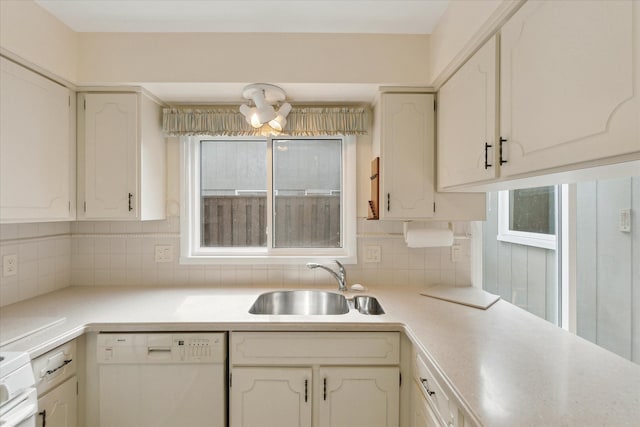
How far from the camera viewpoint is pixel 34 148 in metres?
1.54

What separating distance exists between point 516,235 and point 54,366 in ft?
9.72

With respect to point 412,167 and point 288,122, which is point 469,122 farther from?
point 288,122

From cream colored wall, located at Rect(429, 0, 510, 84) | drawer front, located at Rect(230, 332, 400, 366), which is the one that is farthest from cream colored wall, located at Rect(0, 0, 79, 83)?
cream colored wall, located at Rect(429, 0, 510, 84)

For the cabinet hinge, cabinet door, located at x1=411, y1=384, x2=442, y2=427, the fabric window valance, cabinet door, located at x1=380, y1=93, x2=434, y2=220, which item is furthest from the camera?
the fabric window valance

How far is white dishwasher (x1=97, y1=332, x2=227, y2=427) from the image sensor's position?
1.46 m

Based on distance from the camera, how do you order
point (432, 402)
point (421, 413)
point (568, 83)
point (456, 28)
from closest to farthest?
point (568, 83)
point (432, 402)
point (421, 413)
point (456, 28)

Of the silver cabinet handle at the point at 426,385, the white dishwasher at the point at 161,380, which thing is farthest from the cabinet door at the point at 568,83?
the white dishwasher at the point at 161,380

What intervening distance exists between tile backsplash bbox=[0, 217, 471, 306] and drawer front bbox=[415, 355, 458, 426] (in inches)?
33.6

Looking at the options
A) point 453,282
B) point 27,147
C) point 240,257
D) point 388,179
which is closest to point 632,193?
point 453,282

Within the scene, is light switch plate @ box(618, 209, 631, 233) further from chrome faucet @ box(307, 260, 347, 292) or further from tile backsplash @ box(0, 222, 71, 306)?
tile backsplash @ box(0, 222, 71, 306)

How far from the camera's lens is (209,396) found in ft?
4.85

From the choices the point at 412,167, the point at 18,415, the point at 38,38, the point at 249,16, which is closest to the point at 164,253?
the point at 18,415

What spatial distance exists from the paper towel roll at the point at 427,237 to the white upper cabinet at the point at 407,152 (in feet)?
0.53

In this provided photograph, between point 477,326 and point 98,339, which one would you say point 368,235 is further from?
point 98,339
